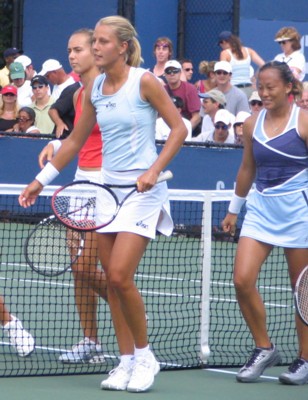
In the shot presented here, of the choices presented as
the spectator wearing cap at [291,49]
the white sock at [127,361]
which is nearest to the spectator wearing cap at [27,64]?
the spectator wearing cap at [291,49]

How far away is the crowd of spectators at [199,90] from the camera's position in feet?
48.0

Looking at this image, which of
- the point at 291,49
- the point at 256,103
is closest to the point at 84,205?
the point at 256,103

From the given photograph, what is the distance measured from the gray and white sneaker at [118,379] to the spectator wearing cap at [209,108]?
8.36m

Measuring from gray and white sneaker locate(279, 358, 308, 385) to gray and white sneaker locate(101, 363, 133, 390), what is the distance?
87 centimetres

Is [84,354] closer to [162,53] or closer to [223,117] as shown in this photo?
[223,117]

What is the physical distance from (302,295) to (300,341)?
94 centimetres

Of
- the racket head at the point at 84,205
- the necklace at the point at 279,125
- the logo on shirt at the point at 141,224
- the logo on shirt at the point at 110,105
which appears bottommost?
the logo on shirt at the point at 141,224

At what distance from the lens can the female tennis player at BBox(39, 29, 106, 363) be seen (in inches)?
287

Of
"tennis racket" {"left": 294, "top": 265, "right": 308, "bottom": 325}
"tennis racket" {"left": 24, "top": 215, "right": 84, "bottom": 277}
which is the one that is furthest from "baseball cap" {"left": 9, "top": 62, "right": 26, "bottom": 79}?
"tennis racket" {"left": 294, "top": 265, "right": 308, "bottom": 325}

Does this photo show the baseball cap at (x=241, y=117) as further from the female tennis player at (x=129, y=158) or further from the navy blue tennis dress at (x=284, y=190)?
the female tennis player at (x=129, y=158)

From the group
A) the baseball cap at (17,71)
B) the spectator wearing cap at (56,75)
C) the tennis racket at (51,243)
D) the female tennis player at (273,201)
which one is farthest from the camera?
the baseball cap at (17,71)

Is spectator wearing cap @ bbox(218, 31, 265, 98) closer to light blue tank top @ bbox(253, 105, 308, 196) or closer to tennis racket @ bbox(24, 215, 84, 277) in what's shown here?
tennis racket @ bbox(24, 215, 84, 277)

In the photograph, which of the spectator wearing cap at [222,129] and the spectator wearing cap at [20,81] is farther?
the spectator wearing cap at [20,81]

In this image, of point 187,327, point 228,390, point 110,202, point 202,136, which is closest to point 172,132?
point 110,202
